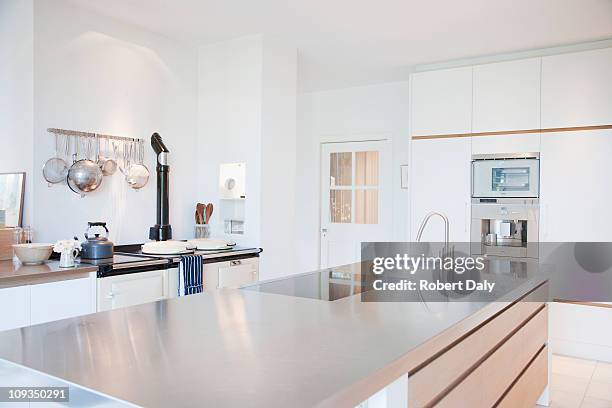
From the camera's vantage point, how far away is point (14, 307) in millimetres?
2623

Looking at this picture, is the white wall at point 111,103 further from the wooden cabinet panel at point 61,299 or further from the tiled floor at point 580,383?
the tiled floor at point 580,383

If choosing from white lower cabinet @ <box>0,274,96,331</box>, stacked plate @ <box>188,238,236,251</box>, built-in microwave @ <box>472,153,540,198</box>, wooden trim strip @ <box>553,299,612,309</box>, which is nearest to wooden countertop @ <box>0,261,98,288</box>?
white lower cabinet @ <box>0,274,96,331</box>

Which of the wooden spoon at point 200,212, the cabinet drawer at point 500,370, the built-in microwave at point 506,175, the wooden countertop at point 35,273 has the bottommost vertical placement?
the cabinet drawer at point 500,370

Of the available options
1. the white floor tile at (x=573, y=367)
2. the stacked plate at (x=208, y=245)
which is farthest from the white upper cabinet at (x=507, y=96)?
the stacked plate at (x=208, y=245)

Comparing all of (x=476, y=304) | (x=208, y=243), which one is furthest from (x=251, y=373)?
(x=208, y=243)

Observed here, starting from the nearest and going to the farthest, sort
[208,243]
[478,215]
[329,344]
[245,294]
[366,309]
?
1. [329,344]
2. [366,309]
3. [245,294]
4. [208,243]
5. [478,215]

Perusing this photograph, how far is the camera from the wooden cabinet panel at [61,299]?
2740mm

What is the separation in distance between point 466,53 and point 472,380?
352 cm

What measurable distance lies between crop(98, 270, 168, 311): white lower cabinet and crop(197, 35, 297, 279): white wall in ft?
3.36

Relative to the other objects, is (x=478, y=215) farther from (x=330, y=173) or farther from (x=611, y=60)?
(x=330, y=173)

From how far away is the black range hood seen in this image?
4060 millimetres

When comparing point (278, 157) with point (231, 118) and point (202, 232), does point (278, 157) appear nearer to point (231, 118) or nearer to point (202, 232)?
point (231, 118)

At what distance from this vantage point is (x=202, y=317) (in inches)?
65.1

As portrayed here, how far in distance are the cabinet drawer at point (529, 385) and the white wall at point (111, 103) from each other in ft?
9.72
